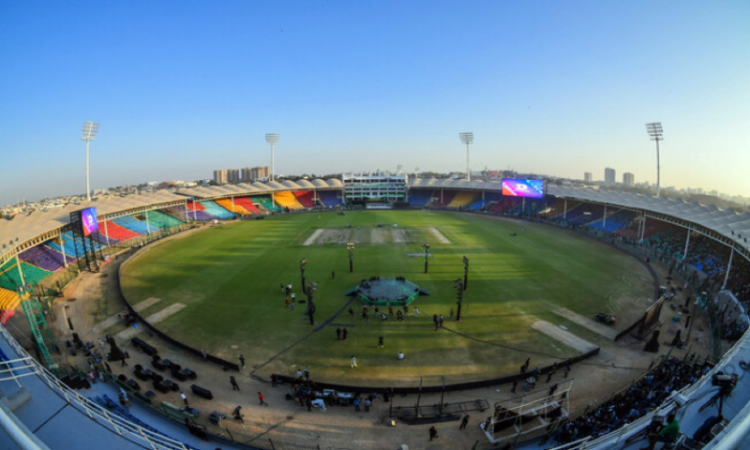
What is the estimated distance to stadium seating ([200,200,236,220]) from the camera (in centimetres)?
7106

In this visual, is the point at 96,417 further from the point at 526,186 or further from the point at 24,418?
the point at 526,186

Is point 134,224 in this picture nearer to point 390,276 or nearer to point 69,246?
point 69,246

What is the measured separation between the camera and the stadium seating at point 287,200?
8554 centimetres

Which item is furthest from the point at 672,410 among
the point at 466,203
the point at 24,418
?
the point at 466,203

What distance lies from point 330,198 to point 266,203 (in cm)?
1768

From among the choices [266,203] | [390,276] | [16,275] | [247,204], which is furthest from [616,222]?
[16,275]

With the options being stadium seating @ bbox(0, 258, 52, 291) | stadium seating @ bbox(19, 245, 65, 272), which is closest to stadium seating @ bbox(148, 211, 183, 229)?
stadium seating @ bbox(19, 245, 65, 272)

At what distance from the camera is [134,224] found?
182ft

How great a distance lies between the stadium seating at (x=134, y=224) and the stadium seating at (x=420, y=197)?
58.3m

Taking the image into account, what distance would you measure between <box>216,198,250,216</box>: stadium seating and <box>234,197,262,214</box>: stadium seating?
701mm

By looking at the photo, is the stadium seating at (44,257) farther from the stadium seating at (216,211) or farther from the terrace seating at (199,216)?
the stadium seating at (216,211)

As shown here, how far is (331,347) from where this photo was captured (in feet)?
68.8

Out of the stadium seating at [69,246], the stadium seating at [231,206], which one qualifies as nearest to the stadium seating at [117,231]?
the stadium seating at [69,246]

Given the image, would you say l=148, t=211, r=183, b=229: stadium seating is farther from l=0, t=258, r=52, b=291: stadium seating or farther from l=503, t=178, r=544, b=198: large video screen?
l=503, t=178, r=544, b=198: large video screen
